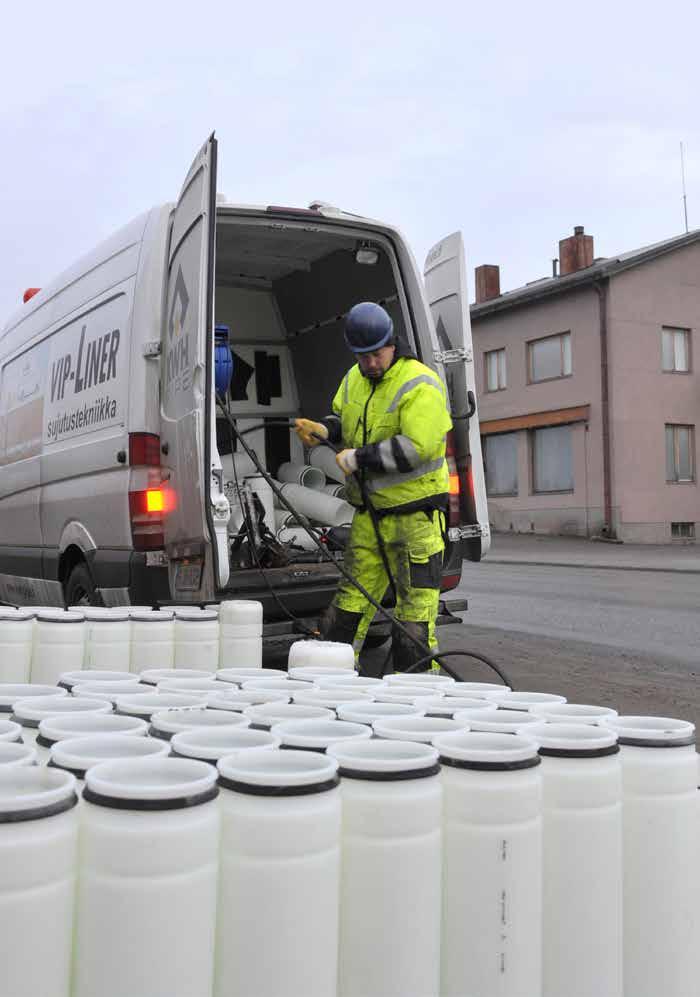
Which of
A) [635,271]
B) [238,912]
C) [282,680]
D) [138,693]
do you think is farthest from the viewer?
[635,271]

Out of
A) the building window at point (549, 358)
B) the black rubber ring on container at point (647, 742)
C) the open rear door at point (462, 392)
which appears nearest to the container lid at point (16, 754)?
the black rubber ring on container at point (647, 742)

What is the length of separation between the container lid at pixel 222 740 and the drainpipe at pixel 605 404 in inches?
1109

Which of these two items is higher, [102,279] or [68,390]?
[102,279]

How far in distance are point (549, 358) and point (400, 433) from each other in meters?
27.2

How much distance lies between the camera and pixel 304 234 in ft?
23.1

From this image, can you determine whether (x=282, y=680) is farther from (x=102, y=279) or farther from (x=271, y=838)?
(x=102, y=279)

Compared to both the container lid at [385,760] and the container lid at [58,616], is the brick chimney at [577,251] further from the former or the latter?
the container lid at [385,760]

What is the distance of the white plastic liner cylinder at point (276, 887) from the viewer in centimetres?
157

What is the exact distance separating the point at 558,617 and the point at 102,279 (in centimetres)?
665

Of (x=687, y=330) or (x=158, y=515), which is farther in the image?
(x=687, y=330)

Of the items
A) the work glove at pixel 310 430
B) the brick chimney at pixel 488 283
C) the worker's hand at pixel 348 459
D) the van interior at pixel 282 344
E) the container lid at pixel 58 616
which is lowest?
the container lid at pixel 58 616

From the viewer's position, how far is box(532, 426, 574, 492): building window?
1215 inches

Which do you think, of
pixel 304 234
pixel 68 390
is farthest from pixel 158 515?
pixel 304 234

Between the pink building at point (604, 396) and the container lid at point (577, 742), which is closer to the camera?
the container lid at point (577, 742)
